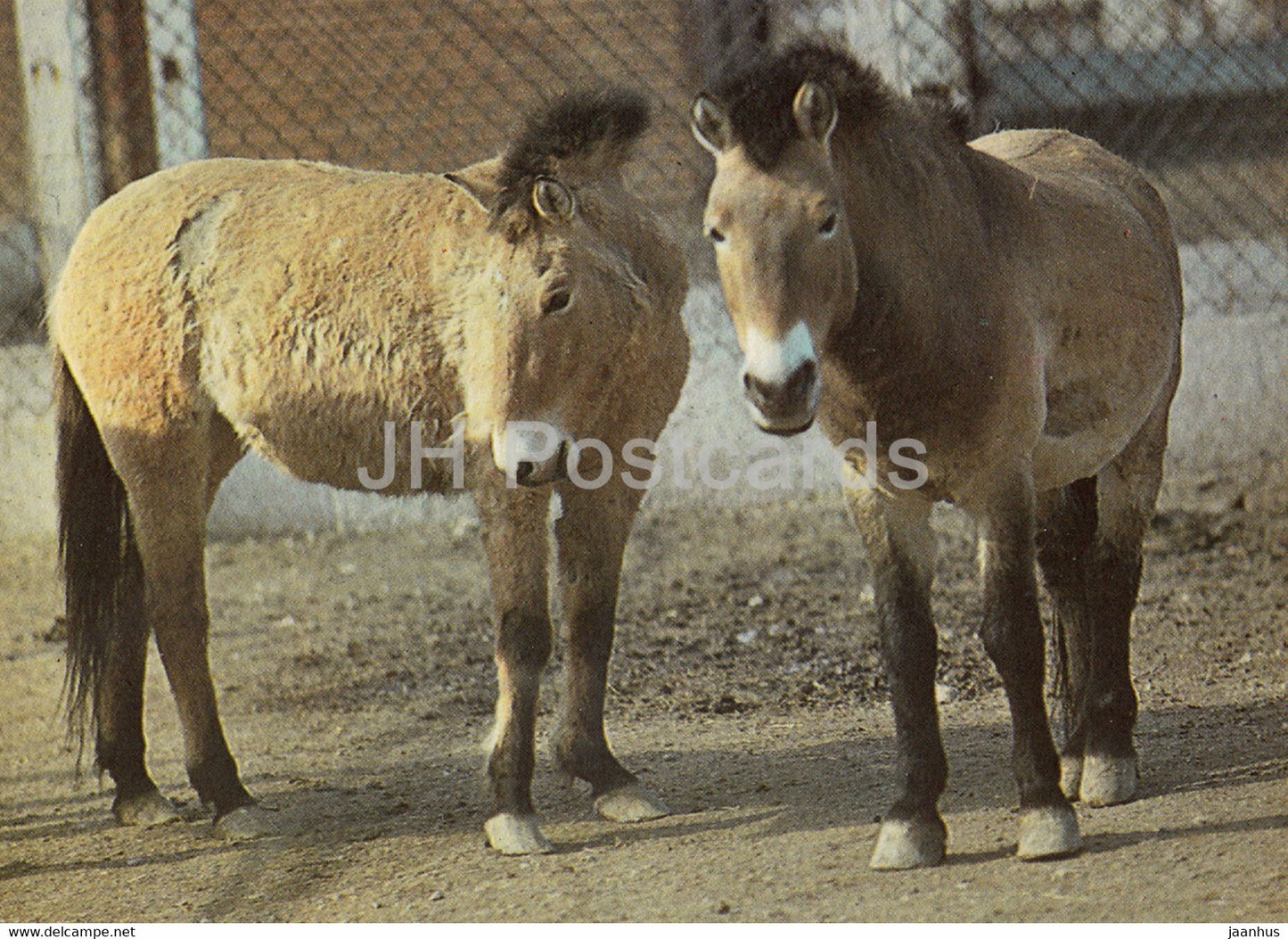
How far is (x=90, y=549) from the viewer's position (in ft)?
14.0

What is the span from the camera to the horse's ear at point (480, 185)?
11.9 ft

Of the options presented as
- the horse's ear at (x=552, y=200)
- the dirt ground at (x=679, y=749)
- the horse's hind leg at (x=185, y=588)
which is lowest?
the dirt ground at (x=679, y=749)

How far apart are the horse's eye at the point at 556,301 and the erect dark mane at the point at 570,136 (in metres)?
0.24

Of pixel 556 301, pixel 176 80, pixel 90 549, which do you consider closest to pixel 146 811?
pixel 90 549

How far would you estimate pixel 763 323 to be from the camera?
9.70 feet

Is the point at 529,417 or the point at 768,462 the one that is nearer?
the point at 529,417

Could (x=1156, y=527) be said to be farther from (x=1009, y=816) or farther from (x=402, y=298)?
(x=402, y=298)

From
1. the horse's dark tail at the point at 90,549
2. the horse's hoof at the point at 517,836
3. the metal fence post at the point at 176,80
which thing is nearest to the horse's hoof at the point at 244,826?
the horse's dark tail at the point at 90,549

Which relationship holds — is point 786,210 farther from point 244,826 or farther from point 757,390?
point 244,826

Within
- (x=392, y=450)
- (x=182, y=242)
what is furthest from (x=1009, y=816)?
(x=182, y=242)

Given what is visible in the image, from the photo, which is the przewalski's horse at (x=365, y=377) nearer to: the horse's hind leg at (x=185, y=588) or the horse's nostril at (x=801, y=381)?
the horse's hind leg at (x=185, y=588)

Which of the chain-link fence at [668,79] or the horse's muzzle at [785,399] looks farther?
the chain-link fence at [668,79]

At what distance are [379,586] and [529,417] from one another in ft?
11.7

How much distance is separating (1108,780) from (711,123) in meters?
1.93
